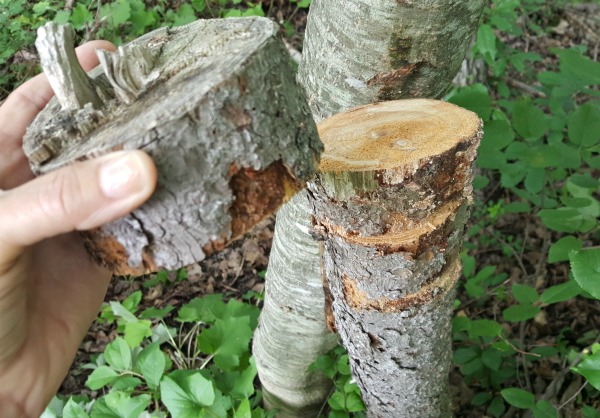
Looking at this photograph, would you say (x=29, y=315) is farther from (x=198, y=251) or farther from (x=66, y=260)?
(x=198, y=251)

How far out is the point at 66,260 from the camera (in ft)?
4.43

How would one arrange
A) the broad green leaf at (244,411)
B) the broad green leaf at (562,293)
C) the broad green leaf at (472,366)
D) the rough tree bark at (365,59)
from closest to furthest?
the rough tree bark at (365,59)
the broad green leaf at (562,293)
the broad green leaf at (244,411)
the broad green leaf at (472,366)

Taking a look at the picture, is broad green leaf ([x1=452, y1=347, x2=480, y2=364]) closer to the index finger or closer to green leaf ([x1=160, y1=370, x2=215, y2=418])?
green leaf ([x1=160, y1=370, x2=215, y2=418])

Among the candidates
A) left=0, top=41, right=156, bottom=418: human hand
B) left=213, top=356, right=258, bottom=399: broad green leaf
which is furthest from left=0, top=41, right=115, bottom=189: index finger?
left=213, top=356, right=258, bottom=399: broad green leaf

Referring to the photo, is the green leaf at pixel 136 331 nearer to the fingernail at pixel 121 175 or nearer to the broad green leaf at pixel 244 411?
the broad green leaf at pixel 244 411

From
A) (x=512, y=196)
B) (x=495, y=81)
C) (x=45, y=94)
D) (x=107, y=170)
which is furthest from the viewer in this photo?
(x=495, y=81)

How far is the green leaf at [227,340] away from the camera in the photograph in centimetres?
196

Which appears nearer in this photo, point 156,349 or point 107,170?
point 107,170

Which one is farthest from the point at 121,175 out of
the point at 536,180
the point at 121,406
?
the point at 536,180

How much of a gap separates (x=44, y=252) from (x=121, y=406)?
711mm

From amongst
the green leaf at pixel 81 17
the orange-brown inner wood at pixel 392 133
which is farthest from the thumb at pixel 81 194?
the green leaf at pixel 81 17

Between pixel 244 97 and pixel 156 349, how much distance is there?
4.02ft

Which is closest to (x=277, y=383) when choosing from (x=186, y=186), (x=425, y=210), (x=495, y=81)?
(x=425, y=210)

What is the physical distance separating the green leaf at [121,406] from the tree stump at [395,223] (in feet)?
2.58
